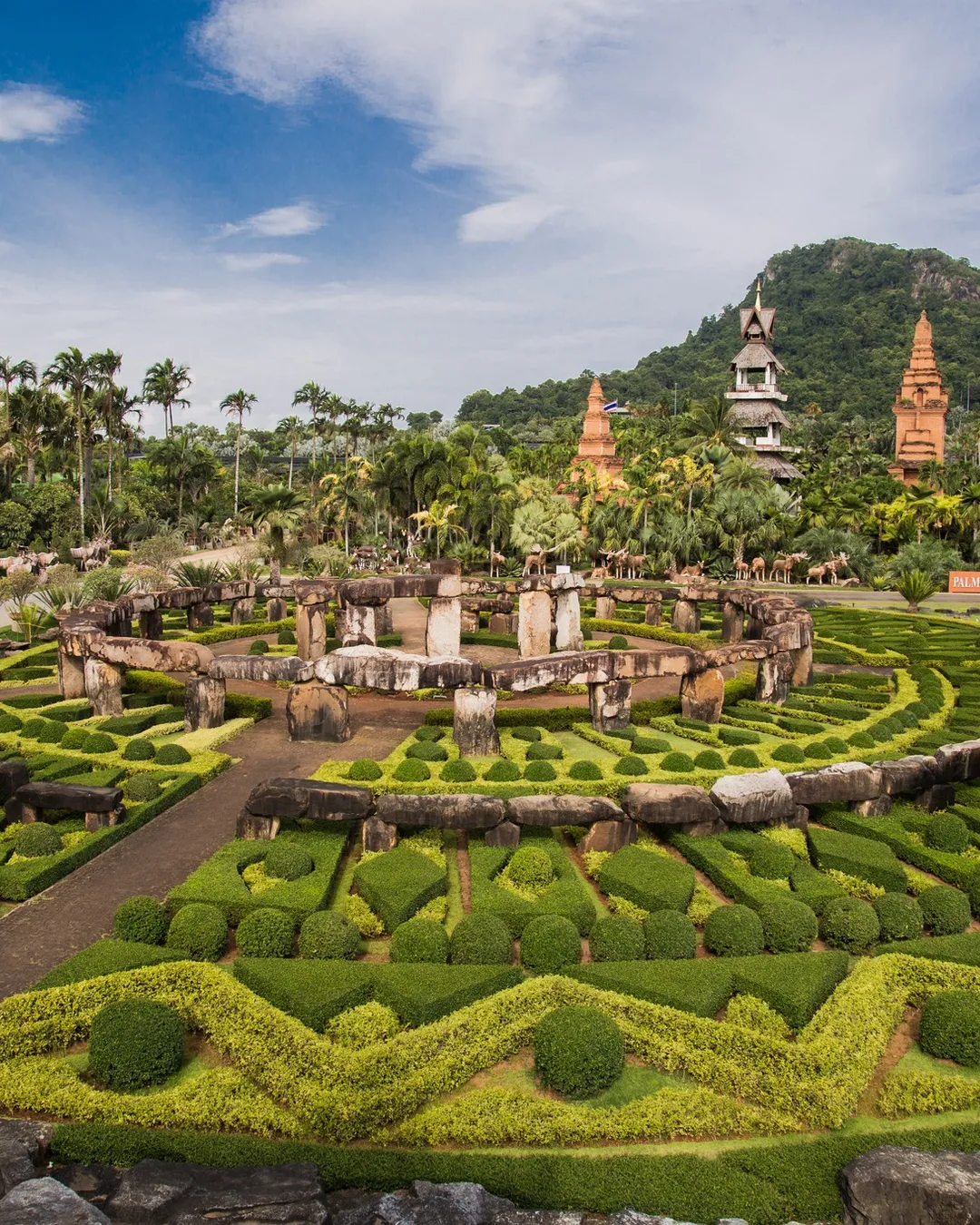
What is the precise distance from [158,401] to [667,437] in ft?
189

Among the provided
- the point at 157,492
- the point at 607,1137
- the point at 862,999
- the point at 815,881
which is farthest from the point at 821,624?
the point at 157,492

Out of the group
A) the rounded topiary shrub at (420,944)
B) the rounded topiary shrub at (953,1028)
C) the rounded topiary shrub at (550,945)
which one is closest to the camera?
the rounded topiary shrub at (953,1028)

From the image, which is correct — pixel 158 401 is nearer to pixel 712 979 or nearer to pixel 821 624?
pixel 821 624

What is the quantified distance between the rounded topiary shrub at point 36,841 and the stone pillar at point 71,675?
1281 cm

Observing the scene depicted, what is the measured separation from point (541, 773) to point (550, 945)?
273 inches

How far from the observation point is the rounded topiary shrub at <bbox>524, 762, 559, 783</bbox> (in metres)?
21.8

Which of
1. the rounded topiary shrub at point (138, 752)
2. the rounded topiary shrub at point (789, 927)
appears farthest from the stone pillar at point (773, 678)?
the rounded topiary shrub at point (138, 752)

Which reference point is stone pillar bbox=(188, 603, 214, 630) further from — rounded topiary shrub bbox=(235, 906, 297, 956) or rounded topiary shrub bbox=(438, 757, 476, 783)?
rounded topiary shrub bbox=(235, 906, 297, 956)

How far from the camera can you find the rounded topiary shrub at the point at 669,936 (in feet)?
50.5

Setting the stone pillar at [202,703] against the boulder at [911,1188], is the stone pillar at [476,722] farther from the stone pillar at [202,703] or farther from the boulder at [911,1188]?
the boulder at [911,1188]

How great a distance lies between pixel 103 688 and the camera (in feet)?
95.6

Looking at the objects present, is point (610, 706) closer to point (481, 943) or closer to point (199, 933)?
point (481, 943)

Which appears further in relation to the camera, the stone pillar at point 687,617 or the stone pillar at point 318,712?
the stone pillar at point 687,617

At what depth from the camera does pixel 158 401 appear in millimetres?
97375
